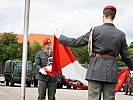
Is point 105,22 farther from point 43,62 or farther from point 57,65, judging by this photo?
point 43,62

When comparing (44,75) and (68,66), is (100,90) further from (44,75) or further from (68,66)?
(44,75)

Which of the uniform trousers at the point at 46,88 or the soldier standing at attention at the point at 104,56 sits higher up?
the soldier standing at attention at the point at 104,56

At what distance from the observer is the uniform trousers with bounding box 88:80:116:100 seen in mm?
6328

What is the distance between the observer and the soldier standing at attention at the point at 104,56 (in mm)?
6352

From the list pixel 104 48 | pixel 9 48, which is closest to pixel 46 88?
pixel 104 48

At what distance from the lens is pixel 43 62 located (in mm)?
9852

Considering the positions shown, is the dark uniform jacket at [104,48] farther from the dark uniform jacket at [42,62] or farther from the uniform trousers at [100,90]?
the dark uniform jacket at [42,62]

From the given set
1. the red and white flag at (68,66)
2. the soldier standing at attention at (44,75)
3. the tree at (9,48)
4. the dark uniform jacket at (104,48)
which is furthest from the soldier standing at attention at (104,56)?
the tree at (9,48)

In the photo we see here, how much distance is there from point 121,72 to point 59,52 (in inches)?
46.7

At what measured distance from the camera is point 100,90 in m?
6.39

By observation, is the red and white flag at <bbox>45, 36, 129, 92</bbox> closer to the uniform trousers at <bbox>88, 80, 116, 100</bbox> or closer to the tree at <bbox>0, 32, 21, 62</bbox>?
the uniform trousers at <bbox>88, 80, 116, 100</bbox>

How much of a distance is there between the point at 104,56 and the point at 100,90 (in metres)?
0.49

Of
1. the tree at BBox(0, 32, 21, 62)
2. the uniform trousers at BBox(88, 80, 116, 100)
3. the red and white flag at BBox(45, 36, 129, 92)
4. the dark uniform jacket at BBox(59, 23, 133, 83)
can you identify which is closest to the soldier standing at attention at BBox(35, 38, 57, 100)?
the red and white flag at BBox(45, 36, 129, 92)

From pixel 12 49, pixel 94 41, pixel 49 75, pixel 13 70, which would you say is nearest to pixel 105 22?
pixel 94 41
